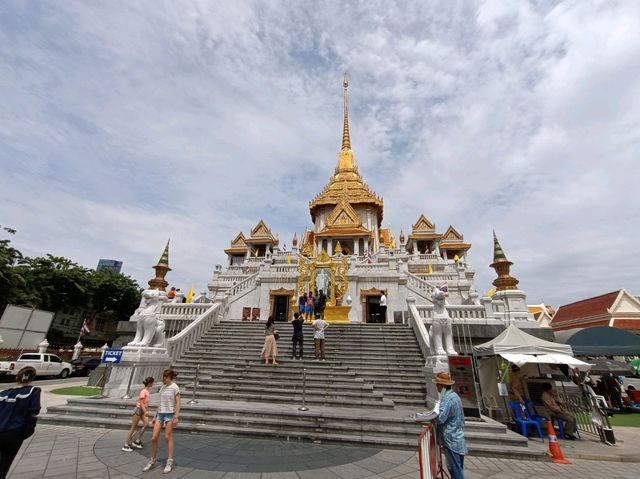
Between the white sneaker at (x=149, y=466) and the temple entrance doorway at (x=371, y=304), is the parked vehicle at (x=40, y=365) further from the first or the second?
the temple entrance doorway at (x=371, y=304)

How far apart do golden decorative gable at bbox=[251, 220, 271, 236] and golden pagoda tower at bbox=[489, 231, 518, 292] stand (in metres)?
31.0

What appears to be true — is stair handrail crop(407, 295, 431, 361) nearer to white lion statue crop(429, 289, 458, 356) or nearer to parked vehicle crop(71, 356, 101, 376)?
white lion statue crop(429, 289, 458, 356)

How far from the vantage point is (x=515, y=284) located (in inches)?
563

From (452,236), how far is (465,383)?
34388 mm

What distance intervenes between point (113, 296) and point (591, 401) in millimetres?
46397

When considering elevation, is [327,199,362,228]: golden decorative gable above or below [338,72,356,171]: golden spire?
below

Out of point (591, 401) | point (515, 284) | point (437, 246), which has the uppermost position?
point (437, 246)

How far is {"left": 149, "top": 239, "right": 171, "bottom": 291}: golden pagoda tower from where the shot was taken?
2097 cm

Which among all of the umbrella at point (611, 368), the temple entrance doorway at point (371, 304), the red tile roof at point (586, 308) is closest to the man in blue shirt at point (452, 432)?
the umbrella at point (611, 368)

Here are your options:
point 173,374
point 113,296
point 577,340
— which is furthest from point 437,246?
point 113,296

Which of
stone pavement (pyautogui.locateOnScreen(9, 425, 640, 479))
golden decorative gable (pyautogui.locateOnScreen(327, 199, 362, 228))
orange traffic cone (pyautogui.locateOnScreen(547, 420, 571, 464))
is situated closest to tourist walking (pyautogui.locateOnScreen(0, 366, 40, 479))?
stone pavement (pyautogui.locateOnScreen(9, 425, 640, 479))

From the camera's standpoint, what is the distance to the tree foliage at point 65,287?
89.4 feet

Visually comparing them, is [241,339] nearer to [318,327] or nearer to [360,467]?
[318,327]

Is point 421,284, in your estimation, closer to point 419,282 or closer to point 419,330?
point 419,282
